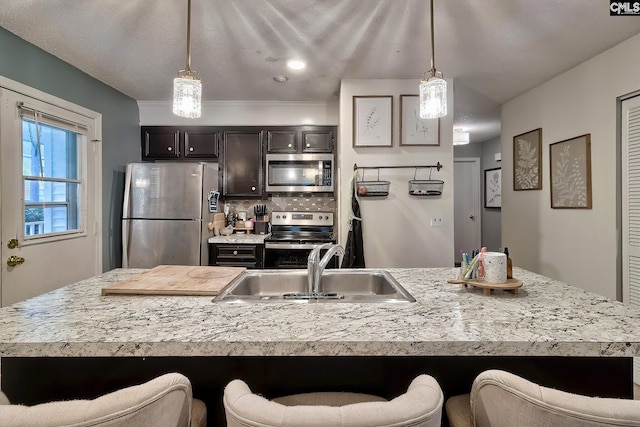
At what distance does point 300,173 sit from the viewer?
369 cm

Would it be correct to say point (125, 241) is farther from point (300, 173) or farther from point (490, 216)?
point (490, 216)

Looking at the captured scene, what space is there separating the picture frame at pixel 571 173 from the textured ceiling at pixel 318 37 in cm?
67

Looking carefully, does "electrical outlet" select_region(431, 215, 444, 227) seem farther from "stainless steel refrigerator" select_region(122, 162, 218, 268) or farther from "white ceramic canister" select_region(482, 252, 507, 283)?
"stainless steel refrigerator" select_region(122, 162, 218, 268)

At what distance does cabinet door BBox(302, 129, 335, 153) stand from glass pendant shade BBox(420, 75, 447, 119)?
2091 millimetres

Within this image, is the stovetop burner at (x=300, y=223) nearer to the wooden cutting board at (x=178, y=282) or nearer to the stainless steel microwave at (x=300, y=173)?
the stainless steel microwave at (x=300, y=173)

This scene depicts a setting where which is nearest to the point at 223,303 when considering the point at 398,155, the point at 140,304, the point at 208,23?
the point at 140,304

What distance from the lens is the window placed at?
95.5 inches

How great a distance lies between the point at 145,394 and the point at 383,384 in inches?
27.4

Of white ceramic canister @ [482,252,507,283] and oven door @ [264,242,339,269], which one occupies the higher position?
white ceramic canister @ [482,252,507,283]

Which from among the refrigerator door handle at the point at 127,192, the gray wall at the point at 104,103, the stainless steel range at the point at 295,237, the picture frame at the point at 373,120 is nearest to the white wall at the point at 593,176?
the picture frame at the point at 373,120

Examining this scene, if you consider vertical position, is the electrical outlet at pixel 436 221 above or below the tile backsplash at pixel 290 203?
below

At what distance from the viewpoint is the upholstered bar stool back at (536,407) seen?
2.03 ft

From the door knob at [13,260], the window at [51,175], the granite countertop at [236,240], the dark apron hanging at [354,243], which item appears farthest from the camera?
the granite countertop at [236,240]

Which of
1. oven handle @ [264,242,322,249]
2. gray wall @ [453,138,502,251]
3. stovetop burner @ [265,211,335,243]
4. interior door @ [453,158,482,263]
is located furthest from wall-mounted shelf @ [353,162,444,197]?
interior door @ [453,158,482,263]
